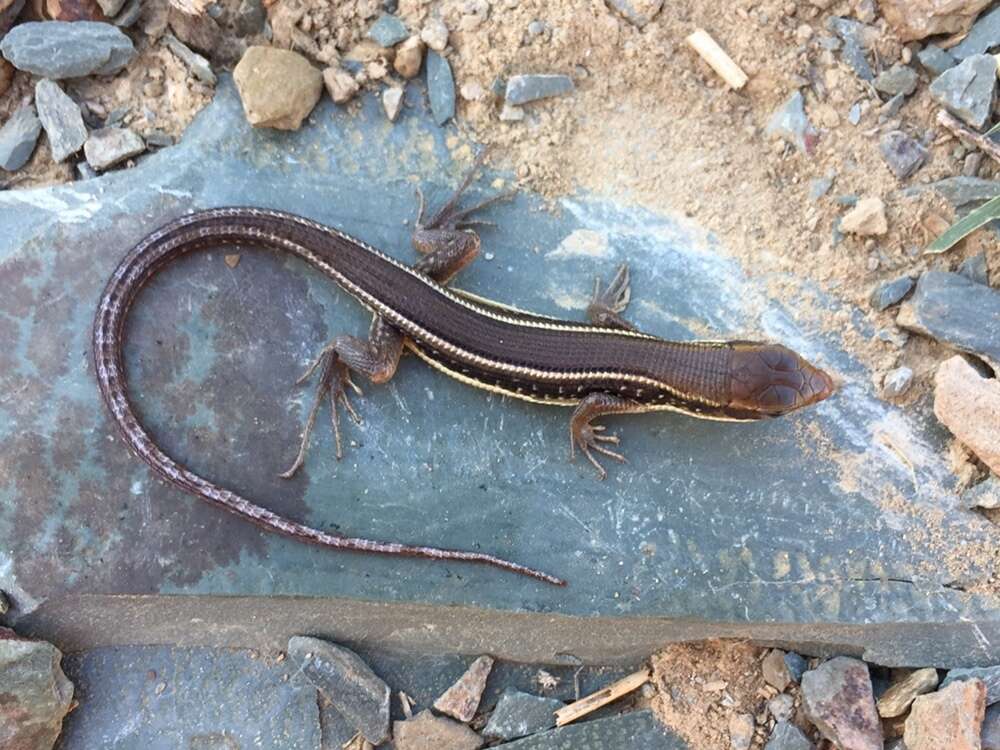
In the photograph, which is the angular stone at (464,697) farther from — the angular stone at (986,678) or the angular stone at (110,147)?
the angular stone at (110,147)

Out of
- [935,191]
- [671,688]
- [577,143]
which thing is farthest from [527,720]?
[935,191]

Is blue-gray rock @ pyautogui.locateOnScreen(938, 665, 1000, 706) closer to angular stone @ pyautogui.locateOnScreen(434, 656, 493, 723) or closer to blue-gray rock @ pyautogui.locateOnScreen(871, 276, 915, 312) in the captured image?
blue-gray rock @ pyautogui.locateOnScreen(871, 276, 915, 312)

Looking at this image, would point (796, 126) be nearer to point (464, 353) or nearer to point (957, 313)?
point (957, 313)

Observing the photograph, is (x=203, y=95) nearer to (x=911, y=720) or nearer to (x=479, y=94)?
(x=479, y=94)

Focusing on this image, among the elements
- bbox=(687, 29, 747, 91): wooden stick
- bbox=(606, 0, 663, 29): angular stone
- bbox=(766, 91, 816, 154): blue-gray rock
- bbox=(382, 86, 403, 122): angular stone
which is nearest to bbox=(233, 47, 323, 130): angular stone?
bbox=(382, 86, 403, 122): angular stone

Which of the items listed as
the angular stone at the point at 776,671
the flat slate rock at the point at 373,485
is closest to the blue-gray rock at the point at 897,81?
the flat slate rock at the point at 373,485
